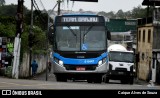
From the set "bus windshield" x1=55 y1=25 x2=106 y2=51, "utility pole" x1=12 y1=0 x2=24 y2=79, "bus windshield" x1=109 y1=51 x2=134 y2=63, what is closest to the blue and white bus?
"bus windshield" x1=55 y1=25 x2=106 y2=51

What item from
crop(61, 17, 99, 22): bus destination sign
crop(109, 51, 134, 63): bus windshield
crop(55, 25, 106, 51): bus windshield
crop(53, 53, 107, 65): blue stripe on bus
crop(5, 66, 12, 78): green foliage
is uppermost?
crop(61, 17, 99, 22): bus destination sign

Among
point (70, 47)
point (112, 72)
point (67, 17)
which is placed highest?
point (67, 17)

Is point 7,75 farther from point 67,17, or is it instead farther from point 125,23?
point 125,23

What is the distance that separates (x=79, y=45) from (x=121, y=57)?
1348cm

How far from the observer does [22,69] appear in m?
36.0

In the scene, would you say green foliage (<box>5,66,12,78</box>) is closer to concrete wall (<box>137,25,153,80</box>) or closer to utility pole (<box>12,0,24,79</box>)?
utility pole (<box>12,0,24,79</box>)

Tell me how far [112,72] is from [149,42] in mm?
18482

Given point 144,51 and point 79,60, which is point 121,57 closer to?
point 79,60

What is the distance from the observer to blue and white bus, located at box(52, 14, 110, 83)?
2136cm

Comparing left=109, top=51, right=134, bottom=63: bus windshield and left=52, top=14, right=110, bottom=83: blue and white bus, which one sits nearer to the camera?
left=52, top=14, right=110, bottom=83: blue and white bus

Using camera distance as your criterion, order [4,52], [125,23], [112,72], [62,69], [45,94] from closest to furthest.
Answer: [45,94] → [62,69] → [4,52] → [112,72] → [125,23]

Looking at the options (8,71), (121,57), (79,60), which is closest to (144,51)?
(121,57)

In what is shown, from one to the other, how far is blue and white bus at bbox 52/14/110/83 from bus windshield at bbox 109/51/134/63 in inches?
502

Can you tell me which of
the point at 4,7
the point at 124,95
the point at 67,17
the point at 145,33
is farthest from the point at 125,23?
the point at 124,95
